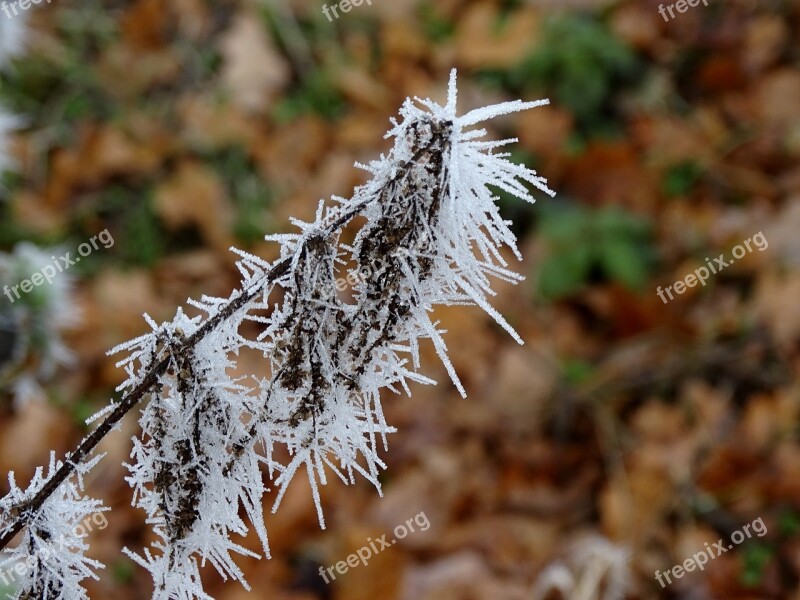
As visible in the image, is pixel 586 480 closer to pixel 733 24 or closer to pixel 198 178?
pixel 198 178

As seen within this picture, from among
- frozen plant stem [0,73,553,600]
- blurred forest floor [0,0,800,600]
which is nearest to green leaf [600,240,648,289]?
blurred forest floor [0,0,800,600]

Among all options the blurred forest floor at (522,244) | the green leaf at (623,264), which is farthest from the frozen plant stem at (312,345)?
the green leaf at (623,264)

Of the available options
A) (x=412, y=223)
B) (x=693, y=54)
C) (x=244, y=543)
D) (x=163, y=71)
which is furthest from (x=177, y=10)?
(x=412, y=223)

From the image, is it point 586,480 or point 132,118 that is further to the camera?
point 132,118

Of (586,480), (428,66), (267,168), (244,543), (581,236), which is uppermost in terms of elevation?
(428,66)

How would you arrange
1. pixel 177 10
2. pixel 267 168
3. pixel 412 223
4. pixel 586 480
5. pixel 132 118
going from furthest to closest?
pixel 177 10 < pixel 132 118 < pixel 267 168 < pixel 586 480 < pixel 412 223

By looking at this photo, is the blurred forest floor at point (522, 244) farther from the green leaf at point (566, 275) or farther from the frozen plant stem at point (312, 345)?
the frozen plant stem at point (312, 345)
